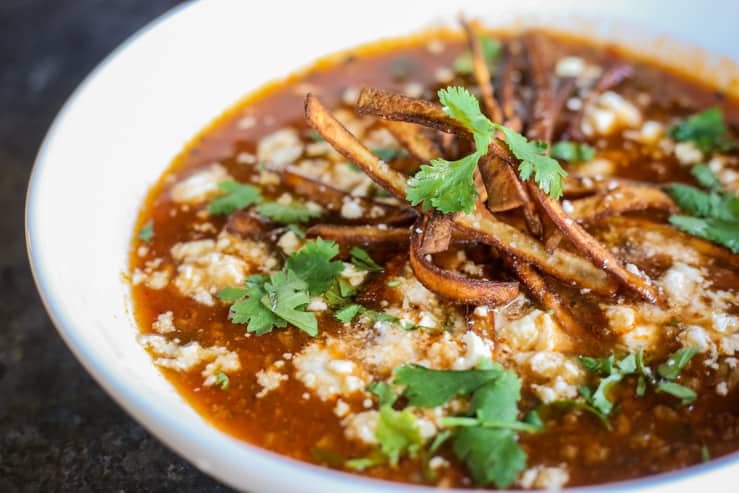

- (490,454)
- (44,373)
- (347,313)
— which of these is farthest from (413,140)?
(44,373)

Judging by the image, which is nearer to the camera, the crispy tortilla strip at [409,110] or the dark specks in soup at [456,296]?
the dark specks in soup at [456,296]

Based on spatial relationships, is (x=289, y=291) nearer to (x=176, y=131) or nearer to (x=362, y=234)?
(x=362, y=234)

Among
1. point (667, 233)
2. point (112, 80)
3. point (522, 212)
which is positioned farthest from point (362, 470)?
point (112, 80)

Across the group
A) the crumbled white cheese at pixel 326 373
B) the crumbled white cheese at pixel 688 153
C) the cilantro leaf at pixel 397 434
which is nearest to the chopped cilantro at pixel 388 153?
the crumbled white cheese at pixel 326 373

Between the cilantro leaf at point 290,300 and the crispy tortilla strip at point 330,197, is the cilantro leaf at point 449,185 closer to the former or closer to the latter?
the crispy tortilla strip at point 330,197

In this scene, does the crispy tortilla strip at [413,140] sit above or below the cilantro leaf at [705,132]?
below

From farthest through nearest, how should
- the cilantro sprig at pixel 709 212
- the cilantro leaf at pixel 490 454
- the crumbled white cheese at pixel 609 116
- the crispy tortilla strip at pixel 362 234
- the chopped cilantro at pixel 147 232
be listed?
the crumbled white cheese at pixel 609 116
the chopped cilantro at pixel 147 232
the cilantro sprig at pixel 709 212
the crispy tortilla strip at pixel 362 234
the cilantro leaf at pixel 490 454

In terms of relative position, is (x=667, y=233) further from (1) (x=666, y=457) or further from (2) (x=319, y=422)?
(2) (x=319, y=422)

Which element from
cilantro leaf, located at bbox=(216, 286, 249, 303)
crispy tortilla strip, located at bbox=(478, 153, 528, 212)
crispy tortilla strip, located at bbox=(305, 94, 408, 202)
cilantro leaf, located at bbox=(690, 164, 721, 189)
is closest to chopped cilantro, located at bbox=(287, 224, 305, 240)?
cilantro leaf, located at bbox=(216, 286, 249, 303)
